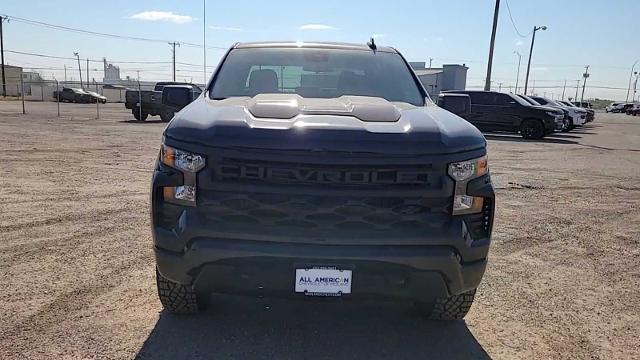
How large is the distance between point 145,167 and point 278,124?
295 inches

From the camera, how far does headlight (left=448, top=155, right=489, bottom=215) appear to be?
2723mm

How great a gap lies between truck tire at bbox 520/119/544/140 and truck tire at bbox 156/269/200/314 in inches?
716

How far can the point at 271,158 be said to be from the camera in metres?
2.63

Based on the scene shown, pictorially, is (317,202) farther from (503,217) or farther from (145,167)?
(145,167)

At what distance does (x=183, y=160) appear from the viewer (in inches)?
107

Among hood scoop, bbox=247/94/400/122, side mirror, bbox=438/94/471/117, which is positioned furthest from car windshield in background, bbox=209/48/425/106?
hood scoop, bbox=247/94/400/122

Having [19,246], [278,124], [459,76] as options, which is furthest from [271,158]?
[459,76]

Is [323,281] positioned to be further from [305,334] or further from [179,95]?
[179,95]

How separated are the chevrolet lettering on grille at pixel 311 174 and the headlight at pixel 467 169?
221 millimetres

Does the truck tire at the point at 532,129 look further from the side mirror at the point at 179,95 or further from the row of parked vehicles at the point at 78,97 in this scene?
the row of parked vehicles at the point at 78,97

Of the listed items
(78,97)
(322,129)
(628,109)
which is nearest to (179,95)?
(322,129)

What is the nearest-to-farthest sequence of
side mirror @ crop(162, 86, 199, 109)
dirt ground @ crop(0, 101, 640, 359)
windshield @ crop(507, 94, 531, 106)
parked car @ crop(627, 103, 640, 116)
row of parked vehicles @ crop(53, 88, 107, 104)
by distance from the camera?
dirt ground @ crop(0, 101, 640, 359) < side mirror @ crop(162, 86, 199, 109) < windshield @ crop(507, 94, 531, 106) < row of parked vehicles @ crop(53, 88, 107, 104) < parked car @ crop(627, 103, 640, 116)

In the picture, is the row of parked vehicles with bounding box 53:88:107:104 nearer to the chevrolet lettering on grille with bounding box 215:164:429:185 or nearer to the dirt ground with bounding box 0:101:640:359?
the dirt ground with bounding box 0:101:640:359

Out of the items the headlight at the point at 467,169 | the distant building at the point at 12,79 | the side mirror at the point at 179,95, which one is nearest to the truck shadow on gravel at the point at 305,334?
the headlight at the point at 467,169
